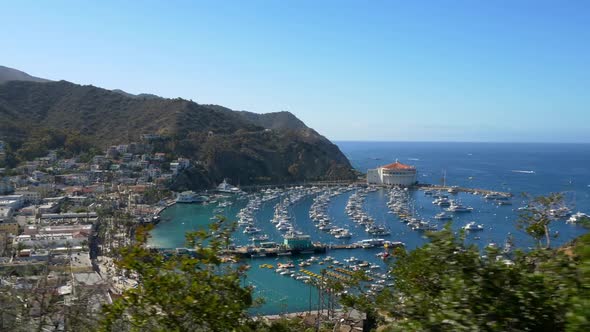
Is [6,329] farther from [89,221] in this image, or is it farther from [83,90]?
[83,90]

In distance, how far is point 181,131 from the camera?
129 ft

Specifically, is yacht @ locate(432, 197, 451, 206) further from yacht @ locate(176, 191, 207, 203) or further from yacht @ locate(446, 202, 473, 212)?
yacht @ locate(176, 191, 207, 203)

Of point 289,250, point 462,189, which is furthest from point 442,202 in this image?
point 289,250

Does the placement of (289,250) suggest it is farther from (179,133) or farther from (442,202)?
(179,133)

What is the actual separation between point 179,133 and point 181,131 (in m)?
0.66

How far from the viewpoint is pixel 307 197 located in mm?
30234

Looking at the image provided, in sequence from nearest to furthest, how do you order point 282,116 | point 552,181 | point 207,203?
point 207,203 < point 552,181 < point 282,116

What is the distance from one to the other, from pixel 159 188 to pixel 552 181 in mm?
29602

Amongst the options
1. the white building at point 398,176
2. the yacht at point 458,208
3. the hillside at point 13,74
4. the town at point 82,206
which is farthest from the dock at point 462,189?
the hillside at point 13,74

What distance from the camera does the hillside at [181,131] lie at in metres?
35.3

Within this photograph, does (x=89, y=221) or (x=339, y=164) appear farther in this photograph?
(x=339, y=164)

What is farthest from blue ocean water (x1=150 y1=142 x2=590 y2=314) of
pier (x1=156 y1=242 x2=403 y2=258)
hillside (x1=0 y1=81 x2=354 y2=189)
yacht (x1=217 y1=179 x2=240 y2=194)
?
hillside (x1=0 y1=81 x2=354 y2=189)

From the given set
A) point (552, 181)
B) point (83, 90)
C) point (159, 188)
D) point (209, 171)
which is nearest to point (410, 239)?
point (159, 188)

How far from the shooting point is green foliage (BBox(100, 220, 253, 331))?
77.5 inches
